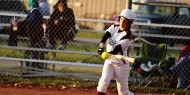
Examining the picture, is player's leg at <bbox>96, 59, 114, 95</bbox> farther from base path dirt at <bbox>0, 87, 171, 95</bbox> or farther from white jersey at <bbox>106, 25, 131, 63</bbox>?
base path dirt at <bbox>0, 87, 171, 95</bbox>

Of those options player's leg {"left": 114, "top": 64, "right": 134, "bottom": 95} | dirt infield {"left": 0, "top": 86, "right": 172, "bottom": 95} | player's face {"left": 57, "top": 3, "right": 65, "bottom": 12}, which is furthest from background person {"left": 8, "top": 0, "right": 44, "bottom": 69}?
player's leg {"left": 114, "top": 64, "right": 134, "bottom": 95}

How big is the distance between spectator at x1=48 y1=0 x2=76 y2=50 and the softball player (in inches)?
129

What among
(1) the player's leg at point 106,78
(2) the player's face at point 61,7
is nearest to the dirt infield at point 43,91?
(1) the player's leg at point 106,78

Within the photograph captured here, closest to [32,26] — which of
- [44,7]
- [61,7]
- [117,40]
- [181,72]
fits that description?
[44,7]

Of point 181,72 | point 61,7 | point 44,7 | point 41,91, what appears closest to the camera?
point 41,91

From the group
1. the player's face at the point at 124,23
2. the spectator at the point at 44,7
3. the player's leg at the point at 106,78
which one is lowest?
the player's leg at the point at 106,78

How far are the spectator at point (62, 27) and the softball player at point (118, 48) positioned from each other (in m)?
3.29

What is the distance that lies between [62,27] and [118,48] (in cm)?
357

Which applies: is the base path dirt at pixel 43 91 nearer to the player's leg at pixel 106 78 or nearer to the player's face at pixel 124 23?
the player's leg at pixel 106 78

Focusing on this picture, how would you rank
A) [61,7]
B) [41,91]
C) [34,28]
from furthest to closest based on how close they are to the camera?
1. [61,7]
2. [34,28]
3. [41,91]

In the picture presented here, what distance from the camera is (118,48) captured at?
31.5ft

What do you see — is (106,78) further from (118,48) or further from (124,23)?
(124,23)

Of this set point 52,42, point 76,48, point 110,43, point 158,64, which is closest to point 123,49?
point 110,43

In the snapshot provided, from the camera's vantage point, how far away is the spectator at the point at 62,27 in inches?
510
